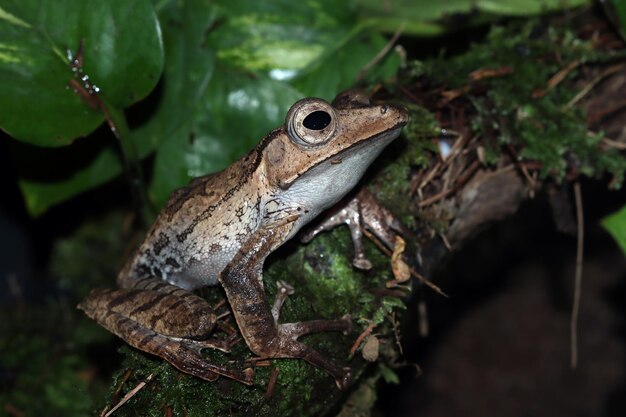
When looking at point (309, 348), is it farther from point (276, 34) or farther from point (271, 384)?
point (276, 34)

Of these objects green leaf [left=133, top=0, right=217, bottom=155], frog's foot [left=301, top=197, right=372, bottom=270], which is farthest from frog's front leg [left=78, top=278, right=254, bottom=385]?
green leaf [left=133, top=0, right=217, bottom=155]

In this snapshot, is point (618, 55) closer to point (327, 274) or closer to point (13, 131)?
point (327, 274)

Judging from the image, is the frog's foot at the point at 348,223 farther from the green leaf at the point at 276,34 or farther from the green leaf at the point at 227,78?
the green leaf at the point at 276,34

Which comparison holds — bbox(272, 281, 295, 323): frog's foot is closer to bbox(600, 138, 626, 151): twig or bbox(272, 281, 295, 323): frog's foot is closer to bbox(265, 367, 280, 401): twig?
bbox(265, 367, 280, 401): twig

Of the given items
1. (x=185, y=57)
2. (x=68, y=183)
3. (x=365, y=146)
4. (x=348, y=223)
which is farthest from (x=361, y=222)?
(x=68, y=183)

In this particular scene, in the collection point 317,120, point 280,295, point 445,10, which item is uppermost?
point 445,10

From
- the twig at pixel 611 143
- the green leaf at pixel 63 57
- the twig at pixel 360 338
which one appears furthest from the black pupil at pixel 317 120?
the twig at pixel 611 143
